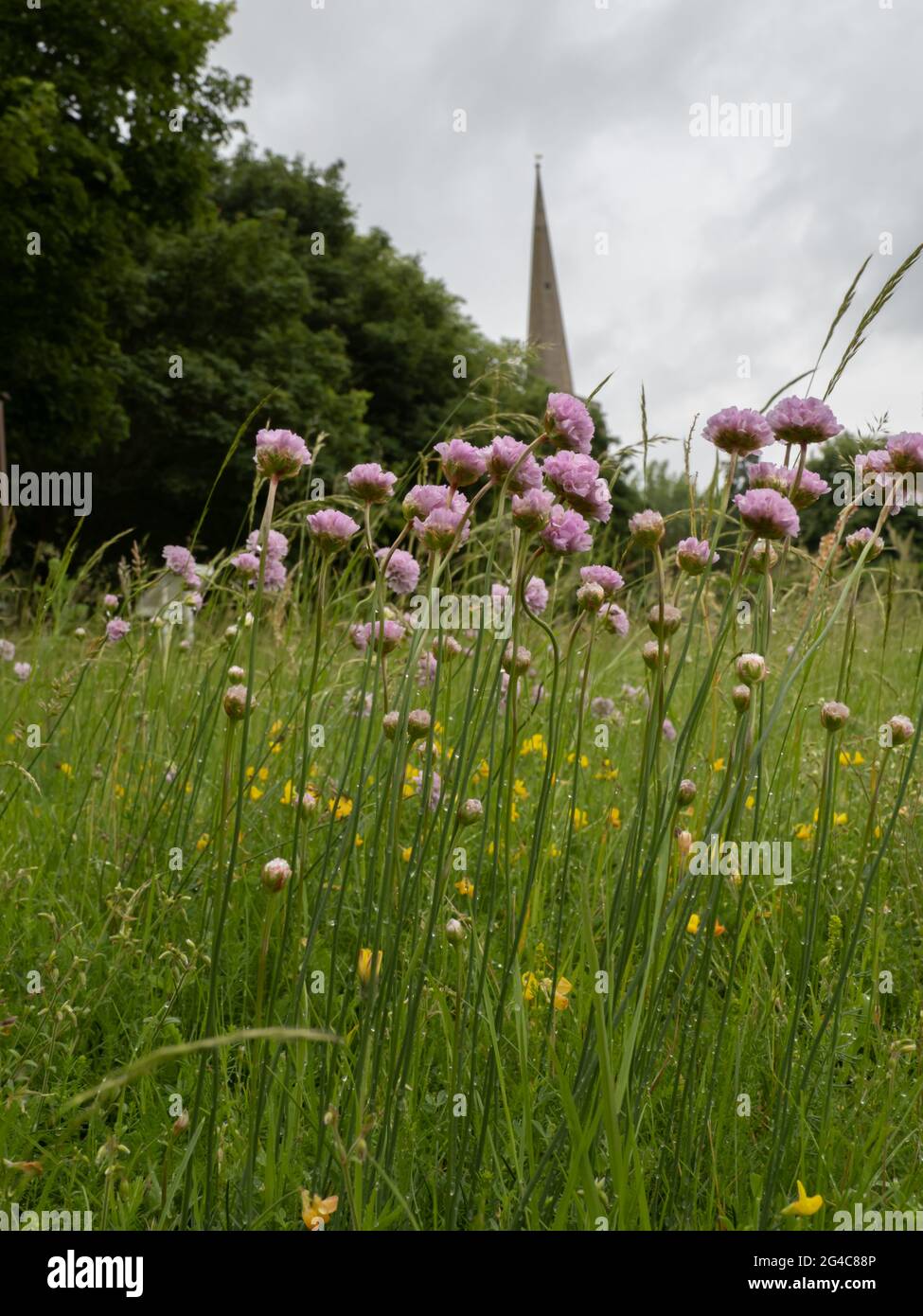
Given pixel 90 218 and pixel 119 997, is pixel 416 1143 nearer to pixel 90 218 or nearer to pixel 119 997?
pixel 119 997

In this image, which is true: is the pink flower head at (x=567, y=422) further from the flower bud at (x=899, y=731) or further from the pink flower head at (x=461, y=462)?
the flower bud at (x=899, y=731)

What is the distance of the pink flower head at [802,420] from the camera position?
1.03 meters

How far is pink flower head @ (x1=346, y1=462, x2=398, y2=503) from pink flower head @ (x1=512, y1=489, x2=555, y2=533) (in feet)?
0.50

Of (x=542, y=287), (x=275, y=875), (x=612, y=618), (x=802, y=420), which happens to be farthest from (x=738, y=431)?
(x=542, y=287)

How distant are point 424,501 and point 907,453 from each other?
0.52 m

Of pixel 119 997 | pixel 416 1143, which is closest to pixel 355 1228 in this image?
pixel 416 1143

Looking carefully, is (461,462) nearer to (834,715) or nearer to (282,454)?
(282,454)

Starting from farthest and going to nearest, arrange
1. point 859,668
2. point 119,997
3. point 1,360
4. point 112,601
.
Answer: point 1,360 < point 859,668 < point 112,601 < point 119,997

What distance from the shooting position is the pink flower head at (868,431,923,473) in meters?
1.09

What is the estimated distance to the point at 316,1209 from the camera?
0.88 m

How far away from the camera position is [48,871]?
193cm

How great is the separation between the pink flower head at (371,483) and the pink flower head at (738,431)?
0.35 metres
